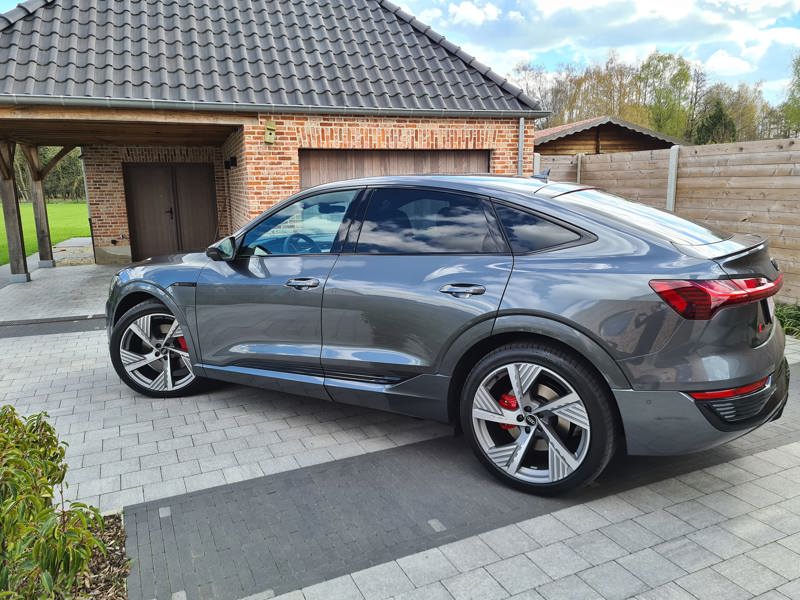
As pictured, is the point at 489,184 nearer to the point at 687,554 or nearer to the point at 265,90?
Result: the point at 687,554

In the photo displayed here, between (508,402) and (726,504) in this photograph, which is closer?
(726,504)

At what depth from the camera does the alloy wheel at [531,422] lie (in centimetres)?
289

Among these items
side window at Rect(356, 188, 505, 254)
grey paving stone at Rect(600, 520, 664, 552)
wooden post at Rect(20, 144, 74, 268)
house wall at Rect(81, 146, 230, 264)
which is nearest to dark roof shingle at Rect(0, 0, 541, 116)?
house wall at Rect(81, 146, 230, 264)

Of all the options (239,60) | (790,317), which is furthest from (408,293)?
(239,60)

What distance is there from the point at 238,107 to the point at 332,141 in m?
1.42

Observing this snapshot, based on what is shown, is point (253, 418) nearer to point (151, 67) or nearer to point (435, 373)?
point (435, 373)

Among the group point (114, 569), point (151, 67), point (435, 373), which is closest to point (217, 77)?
point (151, 67)

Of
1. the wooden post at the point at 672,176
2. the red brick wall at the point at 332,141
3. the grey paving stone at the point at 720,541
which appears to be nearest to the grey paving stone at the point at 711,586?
the grey paving stone at the point at 720,541

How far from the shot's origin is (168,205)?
548 inches

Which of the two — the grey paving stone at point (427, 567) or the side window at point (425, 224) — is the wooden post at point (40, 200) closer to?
the side window at point (425, 224)

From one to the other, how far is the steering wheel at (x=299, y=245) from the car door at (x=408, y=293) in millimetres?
266

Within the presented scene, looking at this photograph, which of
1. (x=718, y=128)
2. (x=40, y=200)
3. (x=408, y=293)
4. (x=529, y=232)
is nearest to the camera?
(x=529, y=232)

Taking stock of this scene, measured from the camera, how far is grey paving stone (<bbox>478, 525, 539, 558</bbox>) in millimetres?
2625

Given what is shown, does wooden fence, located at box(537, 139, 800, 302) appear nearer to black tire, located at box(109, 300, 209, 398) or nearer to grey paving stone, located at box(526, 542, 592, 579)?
grey paving stone, located at box(526, 542, 592, 579)
